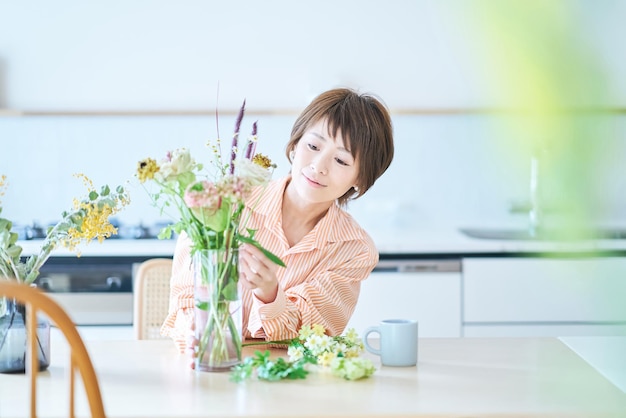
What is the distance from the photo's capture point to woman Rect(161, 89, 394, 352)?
6.37ft

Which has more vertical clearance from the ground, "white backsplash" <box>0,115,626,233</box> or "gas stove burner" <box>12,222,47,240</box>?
"white backsplash" <box>0,115,626,233</box>

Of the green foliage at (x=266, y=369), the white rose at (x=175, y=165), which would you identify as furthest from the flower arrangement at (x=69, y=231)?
the green foliage at (x=266, y=369)

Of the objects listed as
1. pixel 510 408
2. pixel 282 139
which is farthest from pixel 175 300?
pixel 282 139

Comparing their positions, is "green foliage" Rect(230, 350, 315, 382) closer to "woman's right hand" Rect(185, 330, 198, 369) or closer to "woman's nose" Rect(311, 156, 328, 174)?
"woman's right hand" Rect(185, 330, 198, 369)

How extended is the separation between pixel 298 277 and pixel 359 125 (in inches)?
15.5

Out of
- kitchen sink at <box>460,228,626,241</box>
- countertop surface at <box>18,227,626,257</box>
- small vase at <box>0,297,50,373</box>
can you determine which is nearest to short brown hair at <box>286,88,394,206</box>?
small vase at <box>0,297,50,373</box>

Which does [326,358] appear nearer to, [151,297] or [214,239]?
[214,239]

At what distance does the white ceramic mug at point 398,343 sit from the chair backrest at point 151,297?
998 millimetres

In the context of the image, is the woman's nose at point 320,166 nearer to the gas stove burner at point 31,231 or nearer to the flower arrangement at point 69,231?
the flower arrangement at point 69,231

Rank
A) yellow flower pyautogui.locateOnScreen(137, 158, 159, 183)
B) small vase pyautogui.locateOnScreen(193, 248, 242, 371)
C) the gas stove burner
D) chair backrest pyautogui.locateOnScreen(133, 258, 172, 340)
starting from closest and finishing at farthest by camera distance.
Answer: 1. yellow flower pyautogui.locateOnScreen(137, 158, 159, 183)
2. small vase pyautogui.locateOnScreen(193, 248, 242, 371)
3. chair backrest pyautogui.locateOnScreen(133, 258, 172, 340)
4. the gas stove burner

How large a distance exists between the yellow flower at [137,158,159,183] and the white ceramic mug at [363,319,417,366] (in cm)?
A: 53

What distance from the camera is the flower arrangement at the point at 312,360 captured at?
5.11 feet

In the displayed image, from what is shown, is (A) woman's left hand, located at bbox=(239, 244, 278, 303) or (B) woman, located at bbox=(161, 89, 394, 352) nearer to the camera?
(A) woman's left hand, located at bbox=(239, 244, 278, 303)

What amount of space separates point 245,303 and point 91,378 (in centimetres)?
75
